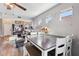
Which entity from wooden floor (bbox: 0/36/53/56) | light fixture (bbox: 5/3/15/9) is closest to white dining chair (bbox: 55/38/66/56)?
wooden floor (bbox: 0/36/53/56)

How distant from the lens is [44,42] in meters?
1.85

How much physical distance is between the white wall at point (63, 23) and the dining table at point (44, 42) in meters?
0.11

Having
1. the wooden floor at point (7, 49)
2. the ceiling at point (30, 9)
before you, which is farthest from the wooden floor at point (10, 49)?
the ceiling at point (30, 9)

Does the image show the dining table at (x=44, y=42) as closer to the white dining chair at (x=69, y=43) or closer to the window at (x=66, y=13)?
the white dining chair at (x=69, y=43)

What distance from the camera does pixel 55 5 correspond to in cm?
182

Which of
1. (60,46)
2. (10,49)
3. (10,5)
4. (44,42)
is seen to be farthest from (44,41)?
(10,5)

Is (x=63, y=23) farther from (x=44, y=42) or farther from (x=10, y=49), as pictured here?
(x=10, y=49)

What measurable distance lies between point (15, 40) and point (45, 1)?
0.78m

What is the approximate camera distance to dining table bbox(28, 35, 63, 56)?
→ 70.4 inches

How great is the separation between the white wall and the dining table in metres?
0.11

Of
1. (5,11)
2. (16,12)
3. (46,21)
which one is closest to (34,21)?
(46,21)

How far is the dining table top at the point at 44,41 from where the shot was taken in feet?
5.89

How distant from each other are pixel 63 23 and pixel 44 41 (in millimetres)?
413

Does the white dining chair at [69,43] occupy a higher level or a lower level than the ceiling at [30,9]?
lower
